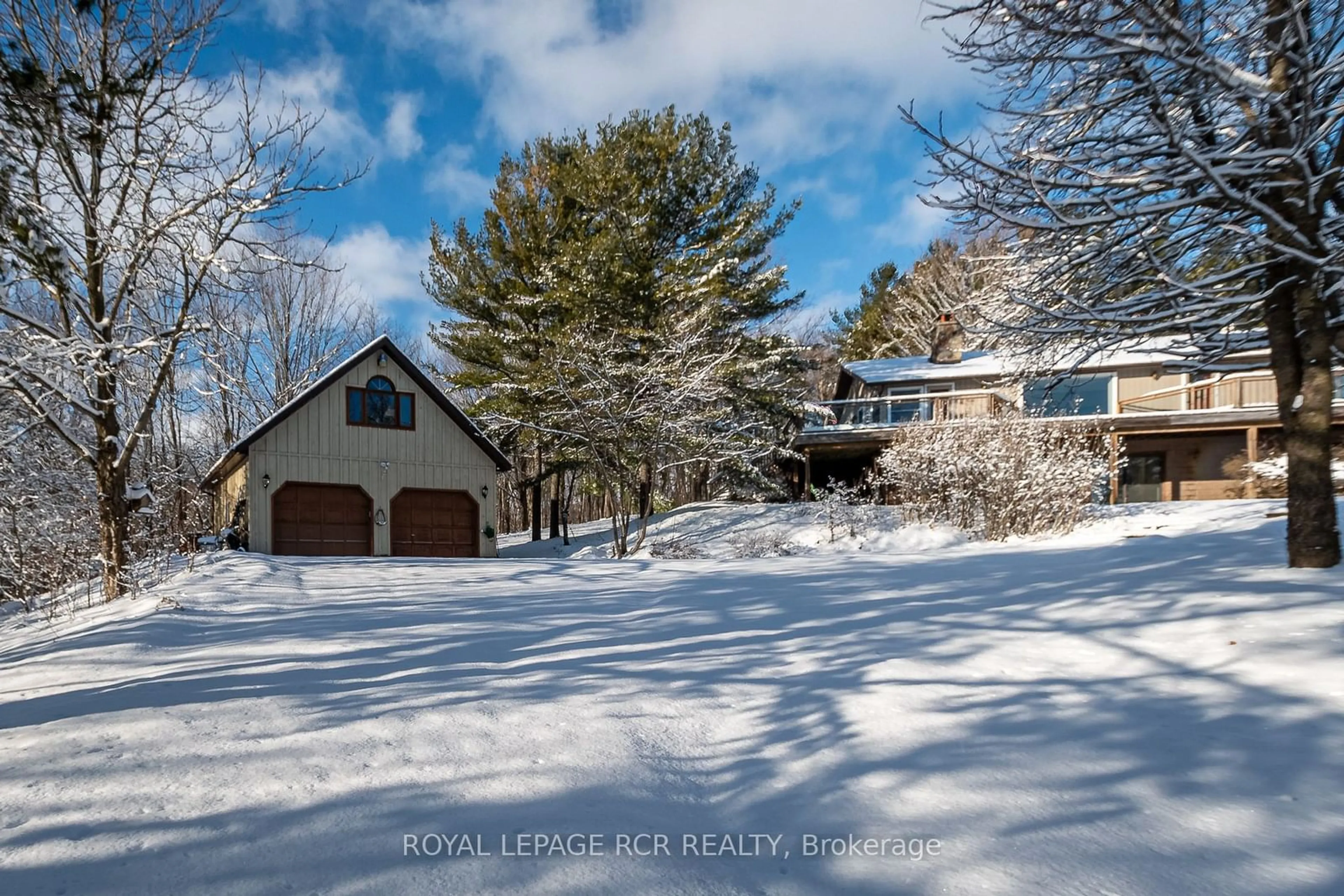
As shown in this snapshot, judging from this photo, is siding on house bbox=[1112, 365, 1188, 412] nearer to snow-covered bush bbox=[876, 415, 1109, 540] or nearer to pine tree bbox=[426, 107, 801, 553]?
snow-covered bush bbox=[876, 415, 1109, 540]

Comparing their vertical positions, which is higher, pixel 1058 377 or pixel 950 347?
pixel 950 347

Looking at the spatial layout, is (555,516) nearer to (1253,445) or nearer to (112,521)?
(112,521)

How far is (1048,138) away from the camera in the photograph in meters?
6.83

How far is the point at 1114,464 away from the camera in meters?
18.4

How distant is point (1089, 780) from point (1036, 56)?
5.49 metres

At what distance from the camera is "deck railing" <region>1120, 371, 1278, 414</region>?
2114 cm

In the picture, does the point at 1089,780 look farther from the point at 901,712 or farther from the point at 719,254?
the point at 719,254

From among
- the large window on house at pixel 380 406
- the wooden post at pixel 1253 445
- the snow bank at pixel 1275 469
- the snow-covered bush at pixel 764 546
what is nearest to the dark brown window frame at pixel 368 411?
the large window on house at pixel 380 406

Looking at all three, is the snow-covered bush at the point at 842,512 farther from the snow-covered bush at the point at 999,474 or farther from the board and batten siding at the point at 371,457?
the board and batten siding at the point at 371,457

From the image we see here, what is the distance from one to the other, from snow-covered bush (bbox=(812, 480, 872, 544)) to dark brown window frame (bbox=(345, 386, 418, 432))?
34.2 feet

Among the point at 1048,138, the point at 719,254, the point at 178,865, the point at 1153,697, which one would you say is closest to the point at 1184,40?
the point at 1048,138

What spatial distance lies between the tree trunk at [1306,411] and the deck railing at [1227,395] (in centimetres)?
1678

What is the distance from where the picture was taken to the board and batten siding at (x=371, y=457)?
1797 centimetres

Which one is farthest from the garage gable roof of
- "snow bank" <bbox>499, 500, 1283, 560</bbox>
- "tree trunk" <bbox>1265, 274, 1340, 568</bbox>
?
"tree trunk" <bbox>1265, 274, 1340, 568</bbox>
